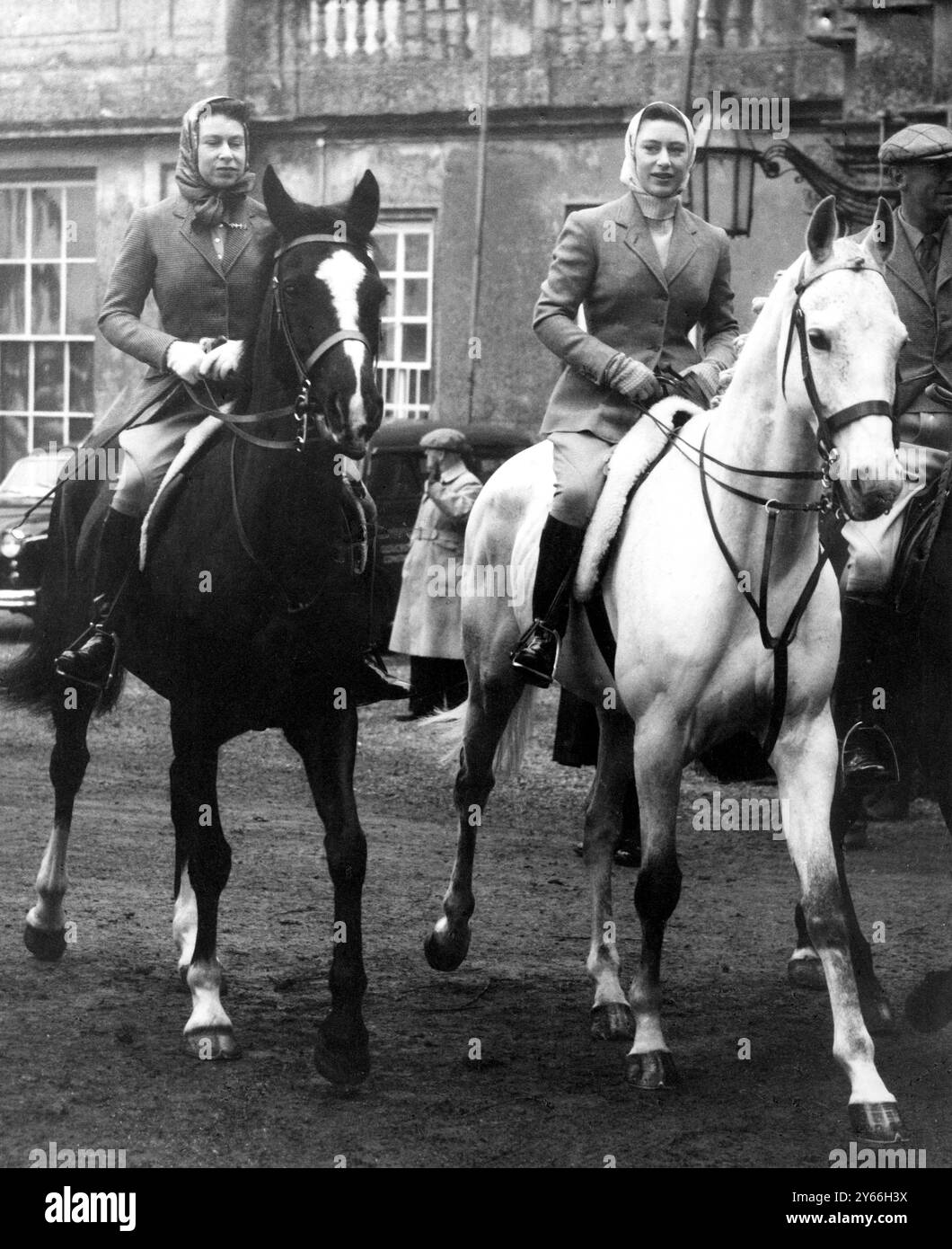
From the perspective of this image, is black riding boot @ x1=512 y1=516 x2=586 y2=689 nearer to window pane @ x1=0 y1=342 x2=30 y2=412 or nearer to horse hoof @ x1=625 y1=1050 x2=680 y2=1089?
horse hoof @ x1=625 y1=1050 x2=680 y2=1089

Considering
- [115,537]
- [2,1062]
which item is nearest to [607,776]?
[115,537]

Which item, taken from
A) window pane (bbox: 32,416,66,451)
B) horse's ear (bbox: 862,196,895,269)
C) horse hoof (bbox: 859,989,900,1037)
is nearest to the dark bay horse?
horse's ear (bbox: 862,196,895,269)

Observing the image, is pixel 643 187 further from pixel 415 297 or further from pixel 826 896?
pixel 415 297

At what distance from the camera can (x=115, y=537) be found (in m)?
7.37

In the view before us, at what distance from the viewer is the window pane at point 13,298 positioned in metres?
26.6

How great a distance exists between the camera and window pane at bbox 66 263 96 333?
2611 cm

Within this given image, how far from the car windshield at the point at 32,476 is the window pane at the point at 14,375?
4.34m

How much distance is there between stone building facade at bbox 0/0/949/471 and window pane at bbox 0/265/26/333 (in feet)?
0.08

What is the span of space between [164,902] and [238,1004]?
70.2 inches

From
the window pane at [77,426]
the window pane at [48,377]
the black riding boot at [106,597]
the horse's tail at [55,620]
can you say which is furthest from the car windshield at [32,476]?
the black riding boot at [106,597]

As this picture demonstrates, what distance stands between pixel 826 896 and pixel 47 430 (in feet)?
72.6

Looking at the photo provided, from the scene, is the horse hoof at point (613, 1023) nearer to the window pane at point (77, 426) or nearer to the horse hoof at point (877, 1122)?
the horse hoof at point (877, 1122)

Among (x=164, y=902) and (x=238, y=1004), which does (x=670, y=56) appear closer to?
(x=164, y=902)

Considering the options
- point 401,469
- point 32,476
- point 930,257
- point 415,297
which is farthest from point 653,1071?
point 415,297
